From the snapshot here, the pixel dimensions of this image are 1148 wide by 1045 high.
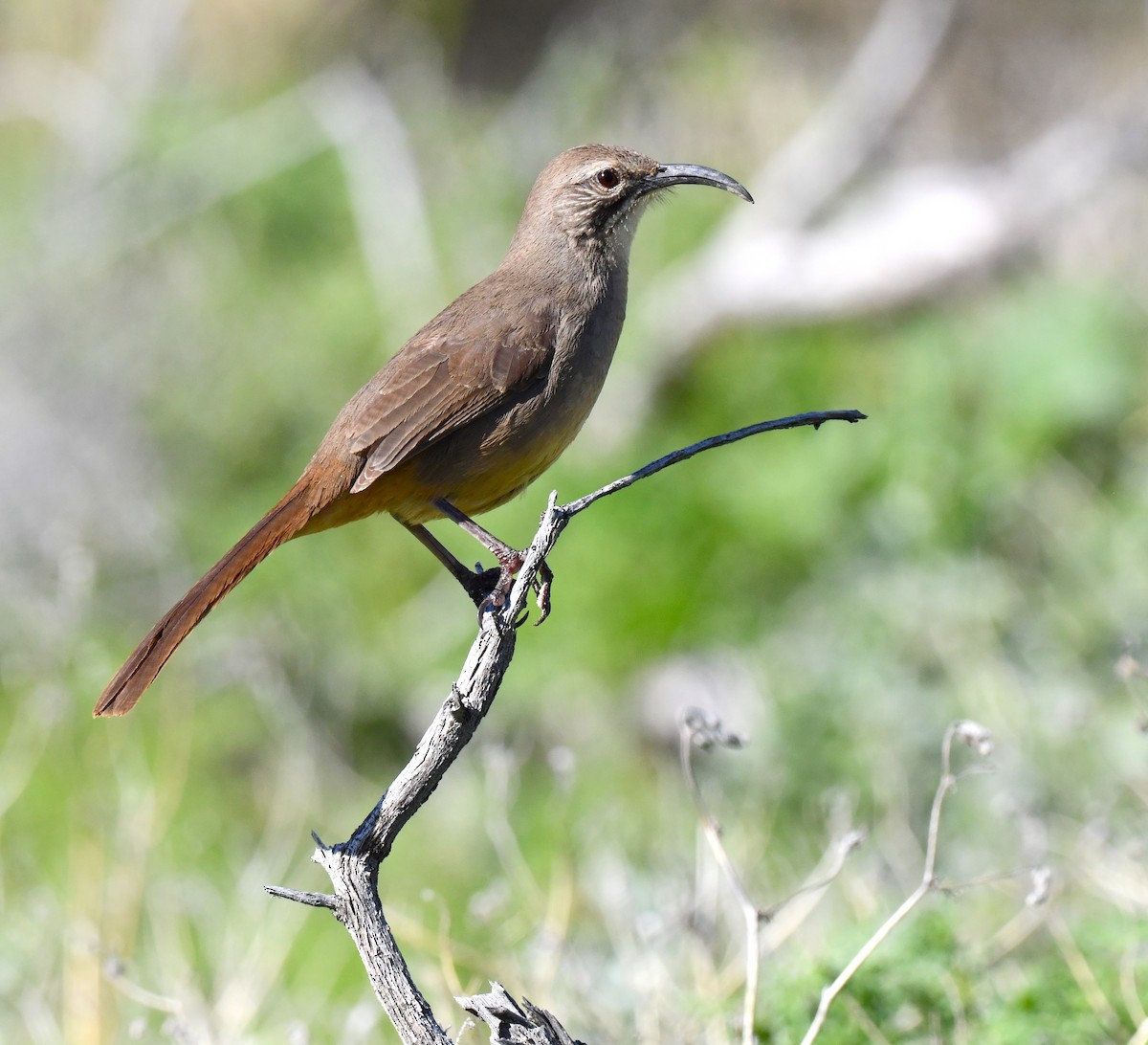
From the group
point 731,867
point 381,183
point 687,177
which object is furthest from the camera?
point 381,183

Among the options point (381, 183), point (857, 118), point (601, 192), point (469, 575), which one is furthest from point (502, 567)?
point (381, 183)

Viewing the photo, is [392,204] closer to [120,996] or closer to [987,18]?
[987,18]

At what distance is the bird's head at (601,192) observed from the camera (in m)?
3.78

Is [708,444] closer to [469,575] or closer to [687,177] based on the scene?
[469,575]

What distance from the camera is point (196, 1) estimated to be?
39.8 ft

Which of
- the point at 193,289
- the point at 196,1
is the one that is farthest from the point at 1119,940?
the point at 196,1

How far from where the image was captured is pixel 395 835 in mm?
2488

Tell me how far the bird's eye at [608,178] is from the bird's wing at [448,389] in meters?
0.55

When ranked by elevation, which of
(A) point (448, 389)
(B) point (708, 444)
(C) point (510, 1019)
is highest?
(A) point (448, 389)

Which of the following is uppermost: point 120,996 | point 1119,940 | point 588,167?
point 588,167

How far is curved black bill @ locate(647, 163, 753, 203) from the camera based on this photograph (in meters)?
3.77

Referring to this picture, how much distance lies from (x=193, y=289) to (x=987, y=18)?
215 inches

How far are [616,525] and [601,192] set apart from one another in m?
3.16

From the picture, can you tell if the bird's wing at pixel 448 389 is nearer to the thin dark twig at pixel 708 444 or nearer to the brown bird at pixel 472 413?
the brown bird at pixel 472 413
